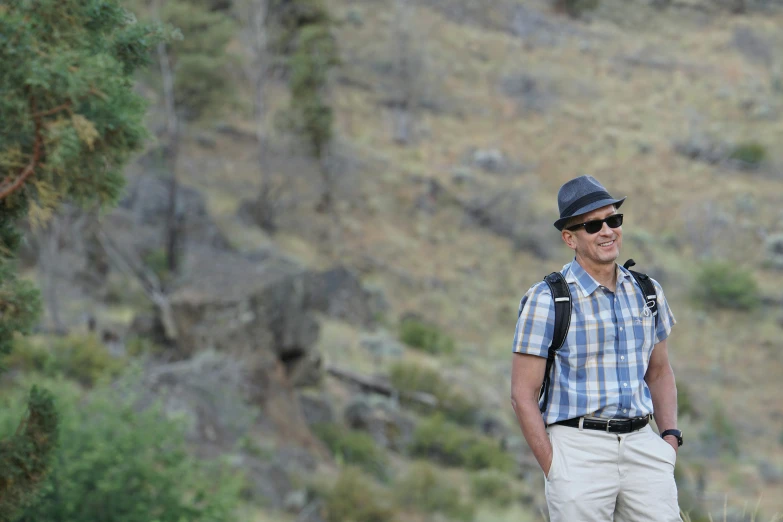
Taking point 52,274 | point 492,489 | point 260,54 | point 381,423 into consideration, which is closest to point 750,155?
point 260,54

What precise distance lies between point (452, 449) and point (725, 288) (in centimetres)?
1606

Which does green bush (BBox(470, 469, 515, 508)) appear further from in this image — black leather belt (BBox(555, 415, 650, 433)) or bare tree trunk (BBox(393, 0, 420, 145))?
bare tree trunk (BBox(393, 0, 420, 145))

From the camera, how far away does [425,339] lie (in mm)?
23672

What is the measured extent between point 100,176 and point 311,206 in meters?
25.5

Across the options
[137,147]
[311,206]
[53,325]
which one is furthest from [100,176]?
[311,206]

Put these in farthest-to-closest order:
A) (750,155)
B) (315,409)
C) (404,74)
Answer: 1. (404,74)
2. (750,155)
3. (315,409)

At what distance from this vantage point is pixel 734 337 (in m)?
27.7

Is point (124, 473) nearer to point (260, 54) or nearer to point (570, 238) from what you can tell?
point (570, 238)

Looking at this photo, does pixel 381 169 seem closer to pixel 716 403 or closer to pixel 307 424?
pixel 716 403

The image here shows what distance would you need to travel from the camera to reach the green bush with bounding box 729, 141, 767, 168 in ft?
117

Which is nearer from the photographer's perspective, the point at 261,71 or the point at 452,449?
the point at 452,449

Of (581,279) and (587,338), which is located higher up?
(581,279)

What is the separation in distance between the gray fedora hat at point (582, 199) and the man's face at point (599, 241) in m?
0.03

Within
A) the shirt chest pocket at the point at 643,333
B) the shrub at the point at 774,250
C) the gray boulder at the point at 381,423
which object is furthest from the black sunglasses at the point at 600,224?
the shrub at the point at 774,250
